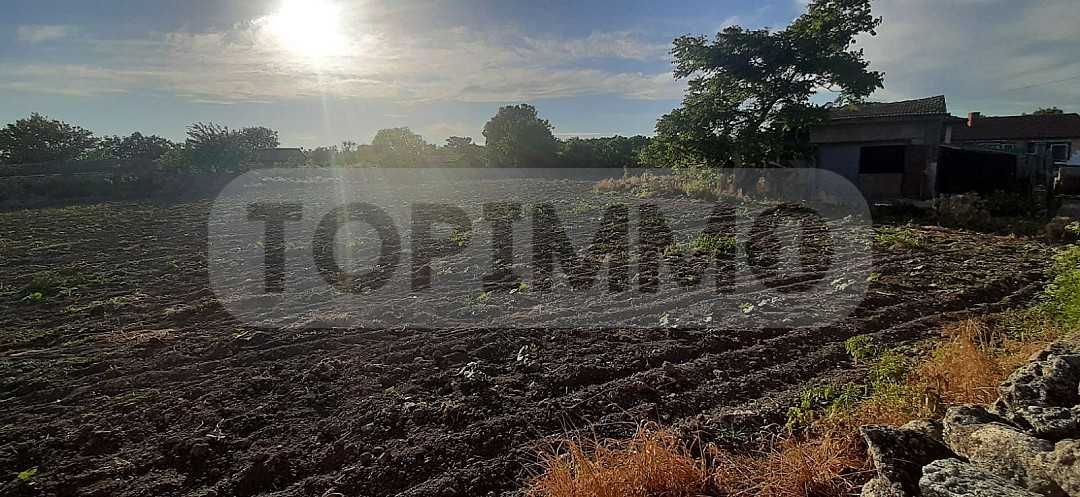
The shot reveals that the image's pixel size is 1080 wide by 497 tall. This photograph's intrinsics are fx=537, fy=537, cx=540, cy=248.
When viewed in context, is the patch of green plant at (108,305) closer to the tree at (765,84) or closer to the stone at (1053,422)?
the stone at (1053,422)

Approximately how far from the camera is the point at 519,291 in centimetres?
552

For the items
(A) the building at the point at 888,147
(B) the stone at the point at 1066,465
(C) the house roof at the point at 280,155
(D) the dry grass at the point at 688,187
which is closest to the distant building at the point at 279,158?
(C) the house roof at the point at 280,155

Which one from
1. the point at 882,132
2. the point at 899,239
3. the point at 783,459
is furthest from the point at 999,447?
the point at 882,132

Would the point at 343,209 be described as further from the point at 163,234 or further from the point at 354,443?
the point at 354,443

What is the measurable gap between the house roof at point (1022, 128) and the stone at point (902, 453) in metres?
26.6

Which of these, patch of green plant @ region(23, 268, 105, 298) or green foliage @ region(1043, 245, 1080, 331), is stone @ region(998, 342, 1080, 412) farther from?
patch of green plant @ region(23, 268, 105, 298)

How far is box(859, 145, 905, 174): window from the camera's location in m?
11.6

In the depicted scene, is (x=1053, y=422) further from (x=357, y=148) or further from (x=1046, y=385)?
(x=357, y=148)

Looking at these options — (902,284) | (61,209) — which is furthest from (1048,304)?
(61,209)

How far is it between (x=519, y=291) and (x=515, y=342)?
1.45 m

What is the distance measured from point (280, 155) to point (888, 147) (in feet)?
94.5

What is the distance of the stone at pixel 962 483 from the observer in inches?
59.8

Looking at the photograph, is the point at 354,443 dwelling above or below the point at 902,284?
below

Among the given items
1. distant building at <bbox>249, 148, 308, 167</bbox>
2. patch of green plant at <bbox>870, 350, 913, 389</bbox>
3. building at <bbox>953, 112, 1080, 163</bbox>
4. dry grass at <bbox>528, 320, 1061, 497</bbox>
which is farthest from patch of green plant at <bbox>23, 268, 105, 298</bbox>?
building at <bbox>953, 112, 1080, 163</bbox>
